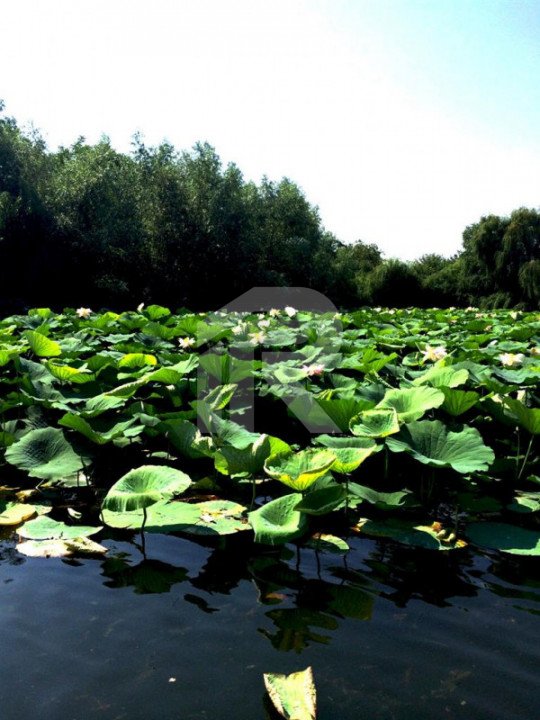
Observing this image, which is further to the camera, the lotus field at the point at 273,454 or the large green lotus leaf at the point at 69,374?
the large green lotus leaf at the point at 69,374

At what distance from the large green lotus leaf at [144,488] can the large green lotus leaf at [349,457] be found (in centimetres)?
56

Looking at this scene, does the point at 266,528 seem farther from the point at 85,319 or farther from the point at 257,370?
the point at 85,319

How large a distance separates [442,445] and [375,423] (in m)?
0.29

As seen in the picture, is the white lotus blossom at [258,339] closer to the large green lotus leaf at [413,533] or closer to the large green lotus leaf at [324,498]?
the large green lotus leaf at [413,533]

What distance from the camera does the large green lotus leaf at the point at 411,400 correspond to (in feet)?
8.87

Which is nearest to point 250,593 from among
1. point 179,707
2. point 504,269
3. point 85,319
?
point 179,707

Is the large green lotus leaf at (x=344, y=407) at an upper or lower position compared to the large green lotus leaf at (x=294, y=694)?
upper

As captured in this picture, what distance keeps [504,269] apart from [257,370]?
107ft

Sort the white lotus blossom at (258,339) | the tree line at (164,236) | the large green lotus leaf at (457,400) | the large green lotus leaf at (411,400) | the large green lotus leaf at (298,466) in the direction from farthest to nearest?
the tree line at (164,236) → the white lotus blossom at (258,339) → the large green lotus leaf at (457,400) → the large green lotus leaf at (411,400) → the large green lotus leaf at (298,466)

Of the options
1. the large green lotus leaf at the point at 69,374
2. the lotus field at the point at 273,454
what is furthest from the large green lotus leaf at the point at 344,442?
the large green lotus leaf at the point at 69,374

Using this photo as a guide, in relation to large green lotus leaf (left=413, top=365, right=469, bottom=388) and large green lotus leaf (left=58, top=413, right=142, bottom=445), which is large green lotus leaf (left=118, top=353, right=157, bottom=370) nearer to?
large green lotus leaf (left=58, top=413, right=142, bottom=445)

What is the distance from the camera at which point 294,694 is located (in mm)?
1468

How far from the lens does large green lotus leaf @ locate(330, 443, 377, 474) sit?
233cm

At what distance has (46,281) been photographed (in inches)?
947
